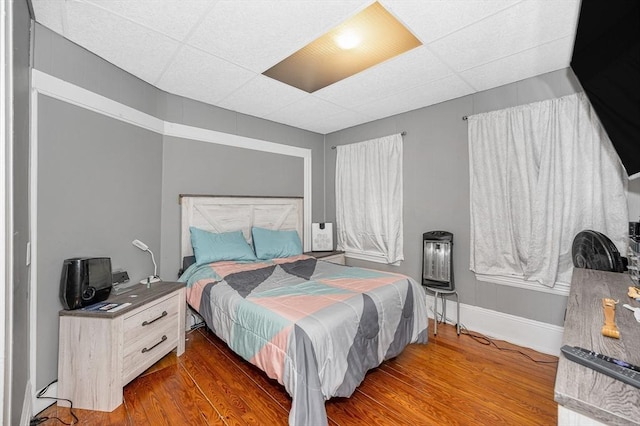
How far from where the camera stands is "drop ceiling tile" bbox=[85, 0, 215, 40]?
1670 millimetres

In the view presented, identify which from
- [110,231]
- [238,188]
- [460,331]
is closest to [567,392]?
[460,331]

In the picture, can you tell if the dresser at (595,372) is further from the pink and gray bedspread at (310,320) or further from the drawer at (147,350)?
the drawer at (147,350)

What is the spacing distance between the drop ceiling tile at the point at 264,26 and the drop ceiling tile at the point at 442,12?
27cm

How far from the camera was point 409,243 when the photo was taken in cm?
355

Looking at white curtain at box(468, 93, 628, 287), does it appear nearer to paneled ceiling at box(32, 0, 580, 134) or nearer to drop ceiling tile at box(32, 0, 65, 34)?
paneled ceiling at box(32, 0, 580, 134)

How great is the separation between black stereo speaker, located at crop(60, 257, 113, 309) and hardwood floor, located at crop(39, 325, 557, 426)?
2.34ft

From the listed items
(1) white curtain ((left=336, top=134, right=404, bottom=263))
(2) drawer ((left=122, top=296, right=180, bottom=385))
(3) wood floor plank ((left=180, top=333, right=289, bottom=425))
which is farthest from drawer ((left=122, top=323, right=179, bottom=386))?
(1) white curtain ((left=336, top=134, right=404, bottom=263))

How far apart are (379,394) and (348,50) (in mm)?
2622

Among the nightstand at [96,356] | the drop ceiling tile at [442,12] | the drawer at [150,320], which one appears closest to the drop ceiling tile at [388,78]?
the drop ceiling tile at [442,12]

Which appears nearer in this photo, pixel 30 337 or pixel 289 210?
pixel 30 337

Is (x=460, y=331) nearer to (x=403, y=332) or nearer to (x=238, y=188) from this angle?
(x=403, y=332)

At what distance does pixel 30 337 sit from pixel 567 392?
280cm

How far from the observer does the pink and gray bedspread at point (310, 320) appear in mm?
1617

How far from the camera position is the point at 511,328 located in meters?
2.74
